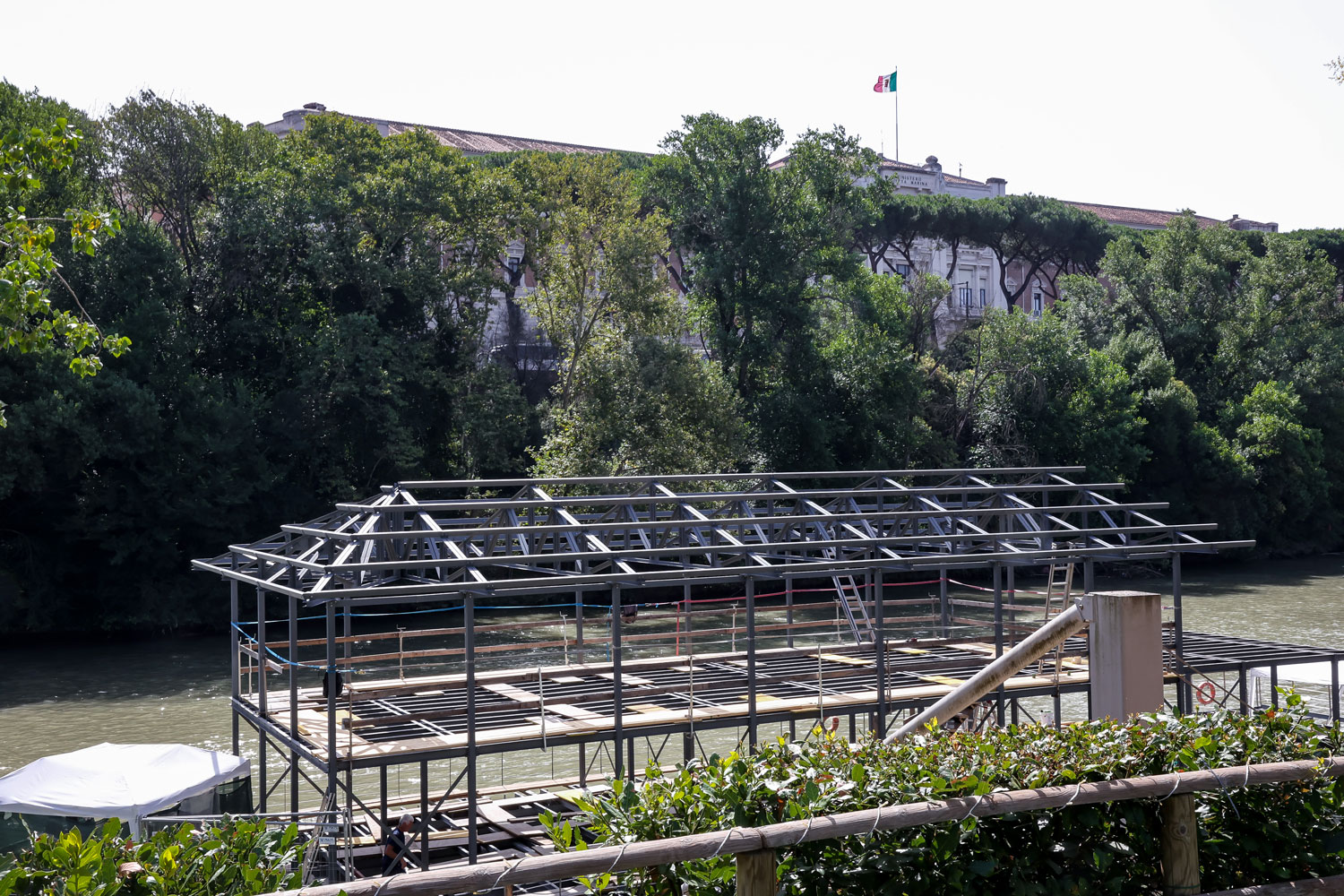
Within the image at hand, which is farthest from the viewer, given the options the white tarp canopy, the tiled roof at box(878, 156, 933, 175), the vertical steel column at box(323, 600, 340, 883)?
the tiled roof at box(878, 156, 933, 175)

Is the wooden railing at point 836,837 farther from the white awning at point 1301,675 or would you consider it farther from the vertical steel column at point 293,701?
the white awning at point 1301,675

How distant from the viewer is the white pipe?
30.5 feet

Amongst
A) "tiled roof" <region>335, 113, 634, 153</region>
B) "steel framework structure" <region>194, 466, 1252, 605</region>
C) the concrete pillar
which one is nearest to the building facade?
"tiled roof" <region>335, 113, 634, 153</region>

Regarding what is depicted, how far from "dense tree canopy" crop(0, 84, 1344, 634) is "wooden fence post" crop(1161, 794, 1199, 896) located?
30957 mm

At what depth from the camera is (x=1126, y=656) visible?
8.34 metres

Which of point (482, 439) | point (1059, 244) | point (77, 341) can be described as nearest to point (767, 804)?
point (77, 341)

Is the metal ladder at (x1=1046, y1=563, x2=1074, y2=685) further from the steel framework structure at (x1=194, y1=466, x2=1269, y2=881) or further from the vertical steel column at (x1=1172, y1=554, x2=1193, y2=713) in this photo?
the vertical steel column at (x1=1172, y1=554, x2=1193, y2=713)

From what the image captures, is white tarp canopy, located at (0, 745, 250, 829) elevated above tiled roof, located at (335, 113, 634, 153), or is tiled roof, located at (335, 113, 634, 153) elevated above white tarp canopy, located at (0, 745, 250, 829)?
tiled roof, located at (335, 113, 634, 153)

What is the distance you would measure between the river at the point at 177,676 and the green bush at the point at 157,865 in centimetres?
1516

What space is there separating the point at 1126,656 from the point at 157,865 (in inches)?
248

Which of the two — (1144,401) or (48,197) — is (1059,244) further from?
(48,197)

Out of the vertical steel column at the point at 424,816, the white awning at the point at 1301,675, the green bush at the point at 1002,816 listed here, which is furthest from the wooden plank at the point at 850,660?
the green bush at the point at 1002,816

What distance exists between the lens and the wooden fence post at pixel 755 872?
456 centimetres

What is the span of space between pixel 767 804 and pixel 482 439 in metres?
34.1
